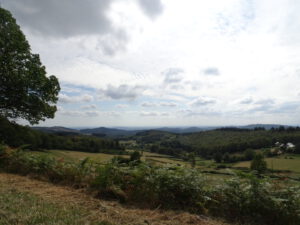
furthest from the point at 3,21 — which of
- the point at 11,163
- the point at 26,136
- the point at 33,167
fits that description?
the point at 33,167

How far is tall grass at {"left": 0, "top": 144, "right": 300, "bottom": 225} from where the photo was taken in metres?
3.47

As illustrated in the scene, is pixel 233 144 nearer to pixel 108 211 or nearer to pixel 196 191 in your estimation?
pixel 196 191

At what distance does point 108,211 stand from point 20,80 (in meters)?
10.9

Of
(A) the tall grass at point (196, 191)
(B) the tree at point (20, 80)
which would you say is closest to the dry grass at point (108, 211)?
(A) the tall grass at point (196, 191)

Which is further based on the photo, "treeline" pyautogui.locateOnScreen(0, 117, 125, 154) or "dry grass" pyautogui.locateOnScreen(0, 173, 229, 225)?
"treeline" pyautogui.locateOnScreen(0, 117, 125, 154)

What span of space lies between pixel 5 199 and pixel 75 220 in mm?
1844

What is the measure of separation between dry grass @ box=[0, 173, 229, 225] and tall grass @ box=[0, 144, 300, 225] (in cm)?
34

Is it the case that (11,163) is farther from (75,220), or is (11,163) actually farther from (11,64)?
(11,64)

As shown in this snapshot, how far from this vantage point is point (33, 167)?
5.93 meters

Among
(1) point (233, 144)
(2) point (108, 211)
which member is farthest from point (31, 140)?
(1) point (233, 144)

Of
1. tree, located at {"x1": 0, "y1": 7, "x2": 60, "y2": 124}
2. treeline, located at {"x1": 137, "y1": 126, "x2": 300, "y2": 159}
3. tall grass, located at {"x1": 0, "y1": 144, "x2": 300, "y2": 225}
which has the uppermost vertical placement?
tree, located at {"x1": 0, "y1": 7, "x2": 60, "y2": 124}

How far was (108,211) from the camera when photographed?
3.46 meters

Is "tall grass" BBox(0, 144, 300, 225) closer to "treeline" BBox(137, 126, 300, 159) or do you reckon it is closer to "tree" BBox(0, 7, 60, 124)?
"tree" BBox(0, 7, 60, 124)

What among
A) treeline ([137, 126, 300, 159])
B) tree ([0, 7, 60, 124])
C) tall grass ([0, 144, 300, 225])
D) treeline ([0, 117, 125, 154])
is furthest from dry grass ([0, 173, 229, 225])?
treeline ([137, 126, 300, 159])
